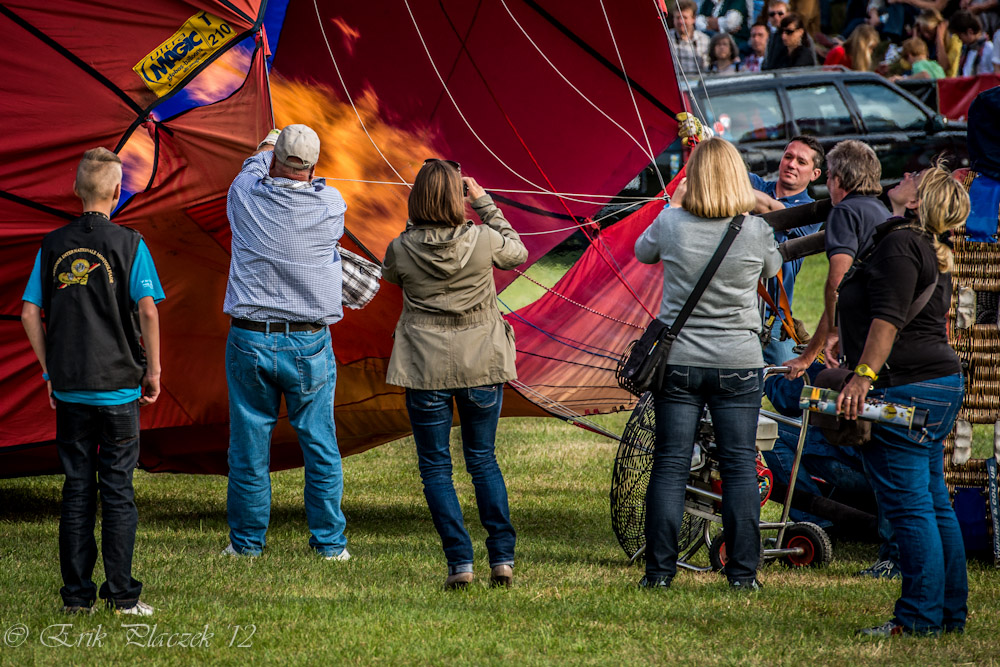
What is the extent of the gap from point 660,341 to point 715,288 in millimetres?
261

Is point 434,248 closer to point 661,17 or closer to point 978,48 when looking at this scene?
point 661,17

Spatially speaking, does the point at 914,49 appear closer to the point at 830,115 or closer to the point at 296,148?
the point at 830,115


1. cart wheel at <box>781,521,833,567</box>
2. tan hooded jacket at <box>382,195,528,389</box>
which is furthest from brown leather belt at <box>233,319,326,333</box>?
cart wheel at <box>781,521,833,567</box>

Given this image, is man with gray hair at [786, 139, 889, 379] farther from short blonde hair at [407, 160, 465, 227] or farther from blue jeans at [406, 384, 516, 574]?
short blonde hair at [407, 160, 465, 227]

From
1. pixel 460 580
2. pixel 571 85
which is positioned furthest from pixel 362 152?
pixel 460 580

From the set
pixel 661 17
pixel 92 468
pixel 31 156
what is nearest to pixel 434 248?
pixel 92 468

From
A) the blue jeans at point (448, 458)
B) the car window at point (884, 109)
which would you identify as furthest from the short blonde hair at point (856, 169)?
the car window at point (884, 109)

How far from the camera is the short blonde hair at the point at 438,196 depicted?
4.19 metres

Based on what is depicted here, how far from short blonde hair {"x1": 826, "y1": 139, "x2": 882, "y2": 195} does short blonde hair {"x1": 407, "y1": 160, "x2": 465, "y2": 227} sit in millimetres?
1626

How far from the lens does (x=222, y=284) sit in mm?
5379

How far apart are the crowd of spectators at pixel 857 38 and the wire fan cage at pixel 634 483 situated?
699cm

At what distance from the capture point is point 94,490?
3771 mm

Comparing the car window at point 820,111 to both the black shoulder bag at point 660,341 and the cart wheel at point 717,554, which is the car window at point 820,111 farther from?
the black shoulder bag at point 660,341

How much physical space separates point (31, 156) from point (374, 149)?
199 centimetres
